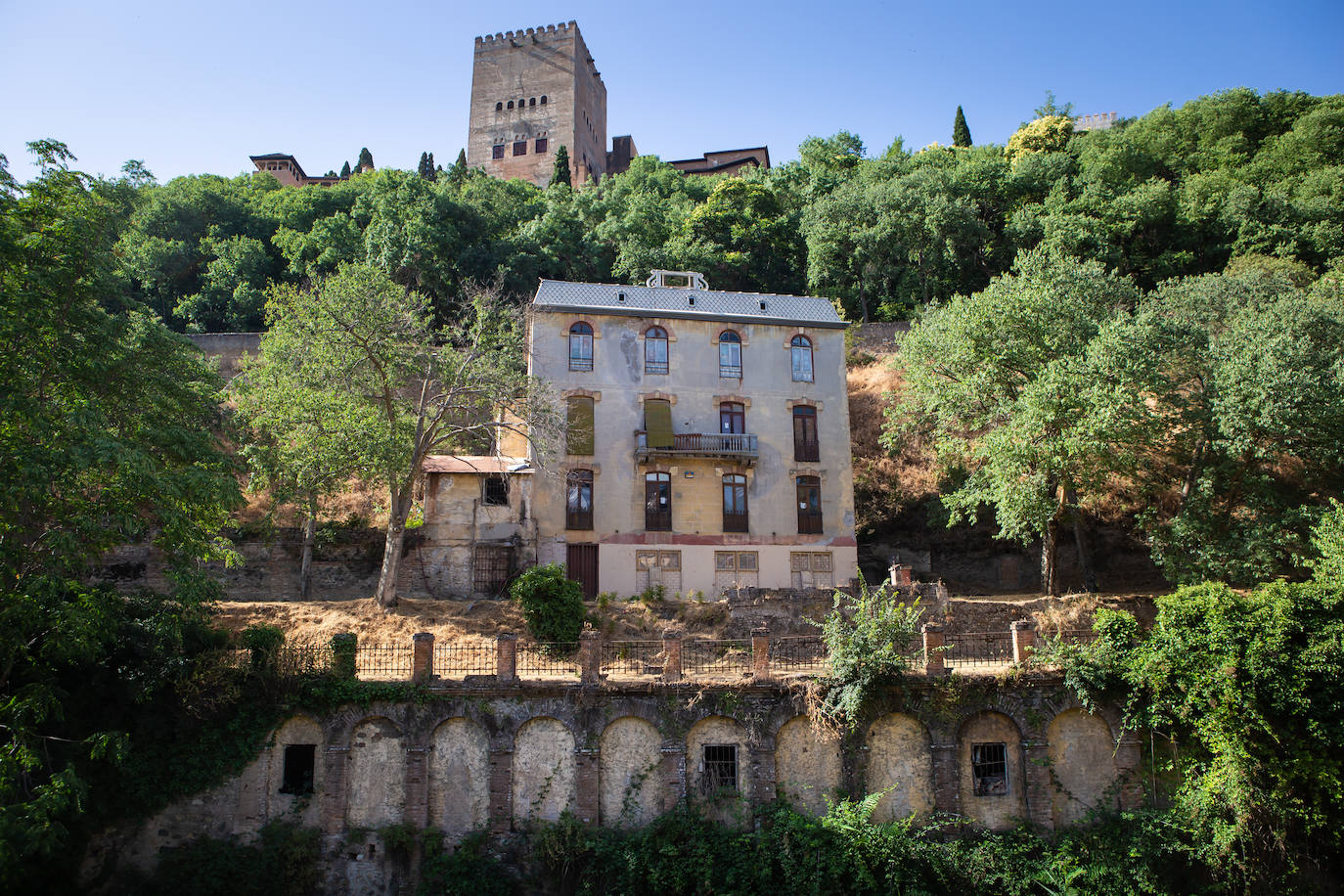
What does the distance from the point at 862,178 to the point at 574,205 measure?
16299 millimetres

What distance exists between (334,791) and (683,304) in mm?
19685

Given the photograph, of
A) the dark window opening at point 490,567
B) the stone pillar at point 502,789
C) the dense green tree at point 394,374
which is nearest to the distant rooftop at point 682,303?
the dense green tree at point 394,374

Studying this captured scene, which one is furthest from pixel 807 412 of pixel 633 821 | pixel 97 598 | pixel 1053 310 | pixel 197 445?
pixel 97 598

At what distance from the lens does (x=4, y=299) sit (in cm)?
1733

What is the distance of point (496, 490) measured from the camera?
97.5 ft

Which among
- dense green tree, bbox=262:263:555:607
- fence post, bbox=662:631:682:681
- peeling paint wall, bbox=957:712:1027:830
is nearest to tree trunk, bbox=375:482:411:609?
dense green tree, bbox=262:263:555:607

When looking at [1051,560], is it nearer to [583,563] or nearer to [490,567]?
[583,563]

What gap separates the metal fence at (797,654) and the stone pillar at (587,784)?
4.45 metres

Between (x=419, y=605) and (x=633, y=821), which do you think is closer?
(x=633, y=821)

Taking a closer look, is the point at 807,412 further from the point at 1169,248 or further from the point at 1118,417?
the point at 1169,248

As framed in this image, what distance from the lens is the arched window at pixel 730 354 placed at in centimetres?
3228

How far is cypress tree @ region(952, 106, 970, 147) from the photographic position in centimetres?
6544

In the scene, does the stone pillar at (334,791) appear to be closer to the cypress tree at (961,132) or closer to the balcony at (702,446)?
the balcony at (702,446)

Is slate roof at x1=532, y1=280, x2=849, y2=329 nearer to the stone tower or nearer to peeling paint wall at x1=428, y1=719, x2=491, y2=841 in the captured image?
peeling paint wall at x1=428, y1=719, x2=491, y2=841
